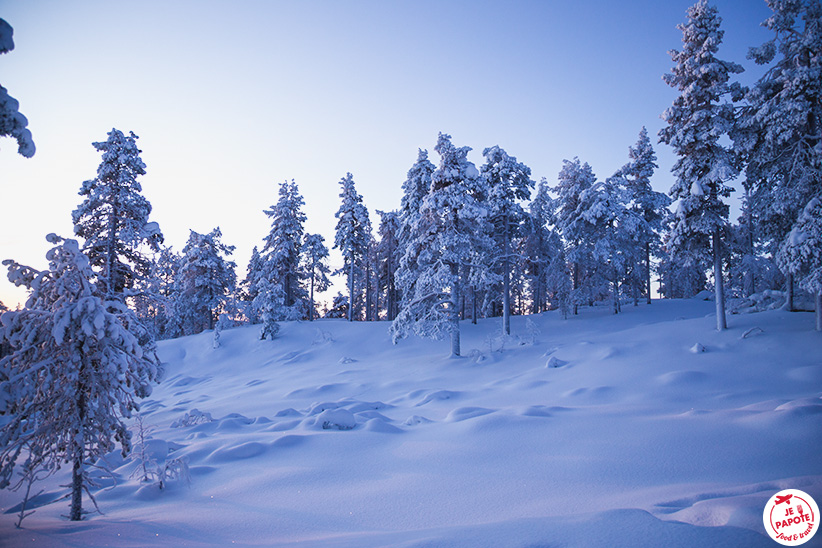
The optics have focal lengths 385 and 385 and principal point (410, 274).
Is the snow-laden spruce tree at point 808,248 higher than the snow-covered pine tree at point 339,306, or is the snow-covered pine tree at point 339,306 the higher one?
the snow-laden spruce tree at point 808,248

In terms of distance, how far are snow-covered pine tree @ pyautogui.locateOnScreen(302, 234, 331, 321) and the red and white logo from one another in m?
37.0

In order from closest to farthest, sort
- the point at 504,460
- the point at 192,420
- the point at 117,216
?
1. the point at 504,460
2. the point at 192,420
3. the point at 117,216

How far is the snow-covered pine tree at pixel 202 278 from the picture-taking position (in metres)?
36.9

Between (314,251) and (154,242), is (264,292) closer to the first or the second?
(314,251)

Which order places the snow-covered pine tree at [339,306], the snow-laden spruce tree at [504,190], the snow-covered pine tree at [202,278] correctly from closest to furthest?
the snow-laden spruce tree at [504,190], the snow-covered pine tree at [202,278], the snow-covered pine tree at [339,306]

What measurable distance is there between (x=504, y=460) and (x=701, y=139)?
712 inches

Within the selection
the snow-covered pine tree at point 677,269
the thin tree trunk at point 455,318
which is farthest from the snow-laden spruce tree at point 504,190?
the snow-covered pine tree at point 677,269

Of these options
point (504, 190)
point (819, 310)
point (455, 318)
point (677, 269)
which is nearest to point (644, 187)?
point (677, 269)

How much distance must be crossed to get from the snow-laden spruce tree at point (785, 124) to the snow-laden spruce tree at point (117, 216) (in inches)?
1042

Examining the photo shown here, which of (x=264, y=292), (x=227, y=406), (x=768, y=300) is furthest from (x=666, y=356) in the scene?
(x=264, y=292)

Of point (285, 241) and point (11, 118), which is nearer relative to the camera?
point (11, 118)

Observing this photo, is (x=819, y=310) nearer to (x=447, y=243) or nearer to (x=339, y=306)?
(x=447, y=243)

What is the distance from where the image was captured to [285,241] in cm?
3497

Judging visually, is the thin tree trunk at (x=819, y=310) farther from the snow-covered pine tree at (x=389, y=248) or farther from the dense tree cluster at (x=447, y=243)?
the snow-covered pine tree at (x=389, y=248)
